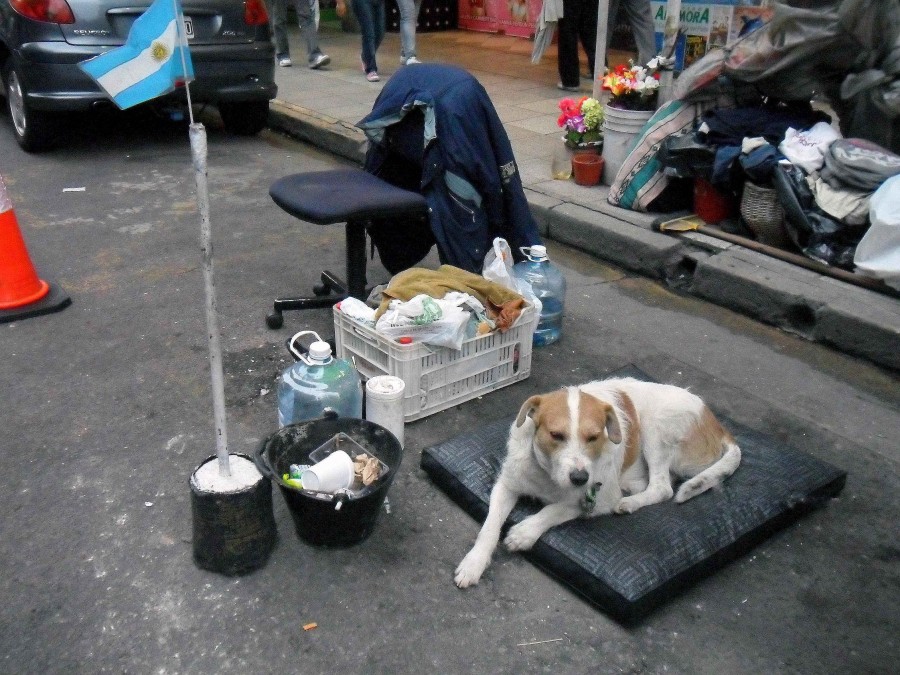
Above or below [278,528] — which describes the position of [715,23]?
above

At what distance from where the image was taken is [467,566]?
2.90 meters

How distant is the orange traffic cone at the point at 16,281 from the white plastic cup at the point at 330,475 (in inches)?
103

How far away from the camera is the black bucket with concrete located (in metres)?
2.84

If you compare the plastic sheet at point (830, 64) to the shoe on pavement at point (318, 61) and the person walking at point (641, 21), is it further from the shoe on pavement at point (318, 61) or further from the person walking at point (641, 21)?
the shoe on pavement at point (318, 61)

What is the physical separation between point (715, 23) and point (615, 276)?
3.23 meters

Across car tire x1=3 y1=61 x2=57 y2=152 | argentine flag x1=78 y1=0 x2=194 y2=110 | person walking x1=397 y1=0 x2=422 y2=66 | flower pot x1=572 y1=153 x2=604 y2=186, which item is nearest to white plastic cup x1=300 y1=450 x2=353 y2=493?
argentine flag x1=78 y1=0 x2=194 y2=110

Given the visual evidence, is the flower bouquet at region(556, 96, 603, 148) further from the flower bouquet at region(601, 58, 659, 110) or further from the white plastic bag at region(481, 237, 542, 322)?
the white plastic bag at region(481, 237, 542, 322)

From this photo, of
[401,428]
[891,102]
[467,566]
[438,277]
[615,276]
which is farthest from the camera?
[615,276]

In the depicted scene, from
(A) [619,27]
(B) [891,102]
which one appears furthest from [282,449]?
(A) [619,27]

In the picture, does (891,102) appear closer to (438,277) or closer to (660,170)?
(660,170)

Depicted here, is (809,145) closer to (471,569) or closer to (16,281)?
(471,569)

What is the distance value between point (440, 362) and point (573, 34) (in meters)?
6.13

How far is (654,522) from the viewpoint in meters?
3.06

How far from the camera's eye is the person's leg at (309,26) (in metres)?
10.2
